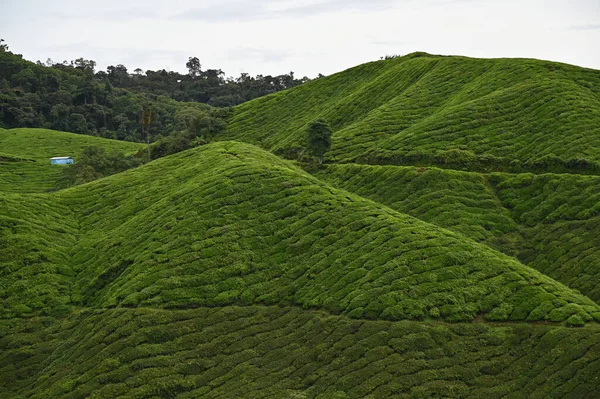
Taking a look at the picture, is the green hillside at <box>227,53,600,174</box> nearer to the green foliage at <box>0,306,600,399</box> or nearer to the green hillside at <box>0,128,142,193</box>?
the green hillside at <box>0,128,142,193</box>

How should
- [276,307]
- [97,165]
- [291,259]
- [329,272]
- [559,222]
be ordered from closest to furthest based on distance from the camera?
[276,307]
[329,272]
[291,259]
[559,222]
[97,165]

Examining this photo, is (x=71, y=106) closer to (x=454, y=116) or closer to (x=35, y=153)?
(x=35, y=153)

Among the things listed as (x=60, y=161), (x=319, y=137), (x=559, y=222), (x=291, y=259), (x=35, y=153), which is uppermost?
(x=319, y=137)

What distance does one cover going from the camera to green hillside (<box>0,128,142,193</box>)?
10869cm

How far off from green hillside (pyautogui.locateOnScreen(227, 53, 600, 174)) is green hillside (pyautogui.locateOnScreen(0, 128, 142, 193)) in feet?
118

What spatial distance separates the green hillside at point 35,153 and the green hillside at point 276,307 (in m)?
54.2

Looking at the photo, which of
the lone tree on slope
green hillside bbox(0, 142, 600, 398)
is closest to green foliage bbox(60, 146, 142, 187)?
the lone tree on slope

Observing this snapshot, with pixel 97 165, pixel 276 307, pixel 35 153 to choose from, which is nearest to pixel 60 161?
pixel 35 153

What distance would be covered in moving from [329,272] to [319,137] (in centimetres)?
A: 3802

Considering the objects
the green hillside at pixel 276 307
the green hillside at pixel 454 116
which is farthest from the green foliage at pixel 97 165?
the green hillside at pixel 276 307

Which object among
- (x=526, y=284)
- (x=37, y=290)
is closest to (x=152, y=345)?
(x=37, y=290)

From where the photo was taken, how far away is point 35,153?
132625 mm

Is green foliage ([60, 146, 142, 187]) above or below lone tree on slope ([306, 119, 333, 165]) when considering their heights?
below

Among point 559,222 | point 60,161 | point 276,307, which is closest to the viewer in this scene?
point 276,307
